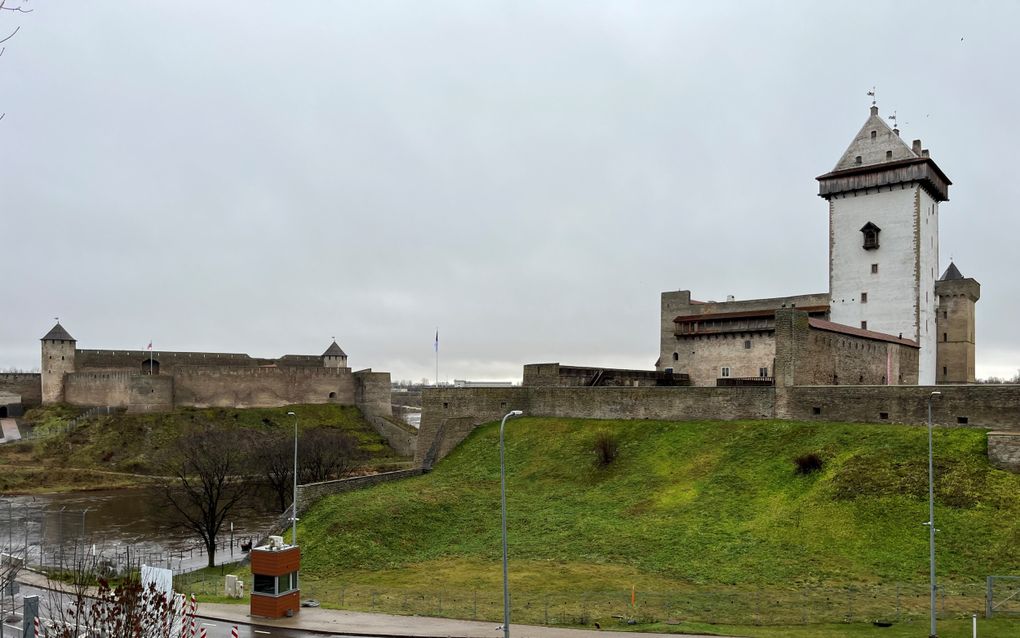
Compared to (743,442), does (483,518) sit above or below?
below

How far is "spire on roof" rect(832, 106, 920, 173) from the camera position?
55.2m

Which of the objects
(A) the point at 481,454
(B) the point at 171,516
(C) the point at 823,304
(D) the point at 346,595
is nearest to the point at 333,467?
(B) the point at 171,516

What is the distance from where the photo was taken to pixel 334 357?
344ft

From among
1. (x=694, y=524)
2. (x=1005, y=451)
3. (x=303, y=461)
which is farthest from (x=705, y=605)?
(x=303, y=461)

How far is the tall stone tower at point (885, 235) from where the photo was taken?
177 ft

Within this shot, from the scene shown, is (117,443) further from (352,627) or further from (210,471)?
(352,627)

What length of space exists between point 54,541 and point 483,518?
24496 mm

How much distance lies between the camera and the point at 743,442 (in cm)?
3853

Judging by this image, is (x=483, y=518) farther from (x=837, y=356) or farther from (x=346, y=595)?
(x=837, y=356)

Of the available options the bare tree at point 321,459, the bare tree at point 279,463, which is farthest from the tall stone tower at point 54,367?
the bare tree at point 321,459

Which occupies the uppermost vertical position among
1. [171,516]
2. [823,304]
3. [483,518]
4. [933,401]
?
[823,304]

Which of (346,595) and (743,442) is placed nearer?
(346,595)

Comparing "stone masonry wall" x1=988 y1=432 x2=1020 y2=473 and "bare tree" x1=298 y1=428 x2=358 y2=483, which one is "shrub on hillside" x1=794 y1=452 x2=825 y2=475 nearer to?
"stone masonry wall" x1=988 y1=432 x2=1020 y2=473

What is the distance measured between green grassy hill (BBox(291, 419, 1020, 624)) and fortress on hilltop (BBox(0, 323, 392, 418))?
52.6 m
